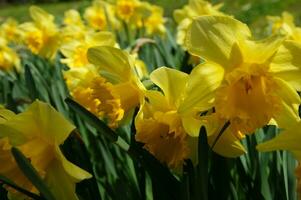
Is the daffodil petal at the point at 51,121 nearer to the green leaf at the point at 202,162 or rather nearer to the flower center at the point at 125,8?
the green leaf at the point at 202,162

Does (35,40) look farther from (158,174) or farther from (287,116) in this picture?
(287,116)

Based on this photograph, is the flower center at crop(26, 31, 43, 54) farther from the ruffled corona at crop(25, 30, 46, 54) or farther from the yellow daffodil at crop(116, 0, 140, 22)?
the yellow daffodil at crop(116, 0, 140, 22)

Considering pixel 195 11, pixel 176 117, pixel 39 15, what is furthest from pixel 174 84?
pixel 39 15

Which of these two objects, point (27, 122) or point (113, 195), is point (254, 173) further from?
point (27, 122)

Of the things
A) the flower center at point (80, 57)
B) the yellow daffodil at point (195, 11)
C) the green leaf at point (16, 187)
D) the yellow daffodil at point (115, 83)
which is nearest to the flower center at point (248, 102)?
the yellow daffodil at point (115, 83)

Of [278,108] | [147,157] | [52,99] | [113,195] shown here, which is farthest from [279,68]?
[52,99]
